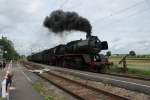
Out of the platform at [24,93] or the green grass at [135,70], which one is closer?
the platform at [24,93]

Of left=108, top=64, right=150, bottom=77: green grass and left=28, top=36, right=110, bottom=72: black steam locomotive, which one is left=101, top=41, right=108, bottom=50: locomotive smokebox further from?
left=108, top=64, right=150, bottom=77: green grass

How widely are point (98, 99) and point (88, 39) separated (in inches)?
705

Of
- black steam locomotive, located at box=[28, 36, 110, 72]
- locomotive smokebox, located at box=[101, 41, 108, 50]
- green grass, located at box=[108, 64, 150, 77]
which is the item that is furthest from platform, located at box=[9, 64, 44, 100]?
locomotive smokebox, located at box=[101, 41, 108, 50]

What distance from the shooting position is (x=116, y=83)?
17719 mm

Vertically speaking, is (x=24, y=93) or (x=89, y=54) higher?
(x=89, y=54)

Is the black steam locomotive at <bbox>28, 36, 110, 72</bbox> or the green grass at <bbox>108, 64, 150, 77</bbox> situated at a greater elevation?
the black steam locomotive at <bbox>28, 36, 110, 72</bbox>

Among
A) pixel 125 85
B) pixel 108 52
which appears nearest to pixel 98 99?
pixel 125 85

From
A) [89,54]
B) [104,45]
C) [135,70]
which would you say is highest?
[104,45]

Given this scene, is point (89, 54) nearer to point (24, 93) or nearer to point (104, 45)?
point (104, 45)

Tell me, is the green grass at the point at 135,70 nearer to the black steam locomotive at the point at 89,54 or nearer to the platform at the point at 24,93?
the black steam locomotive at the point at 89,54

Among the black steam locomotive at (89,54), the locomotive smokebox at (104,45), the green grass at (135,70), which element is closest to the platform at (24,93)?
the green grass at (135,70)

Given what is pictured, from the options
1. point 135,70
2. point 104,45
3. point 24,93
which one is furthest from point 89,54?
point 24,93

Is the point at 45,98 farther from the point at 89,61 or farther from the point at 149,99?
the point at 89,61

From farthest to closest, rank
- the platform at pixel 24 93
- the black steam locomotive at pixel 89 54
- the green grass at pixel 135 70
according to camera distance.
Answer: the black steam locomotive at pixel 89 54 < the green grass at pixel 135 70 < the platform at pixel 24 93
